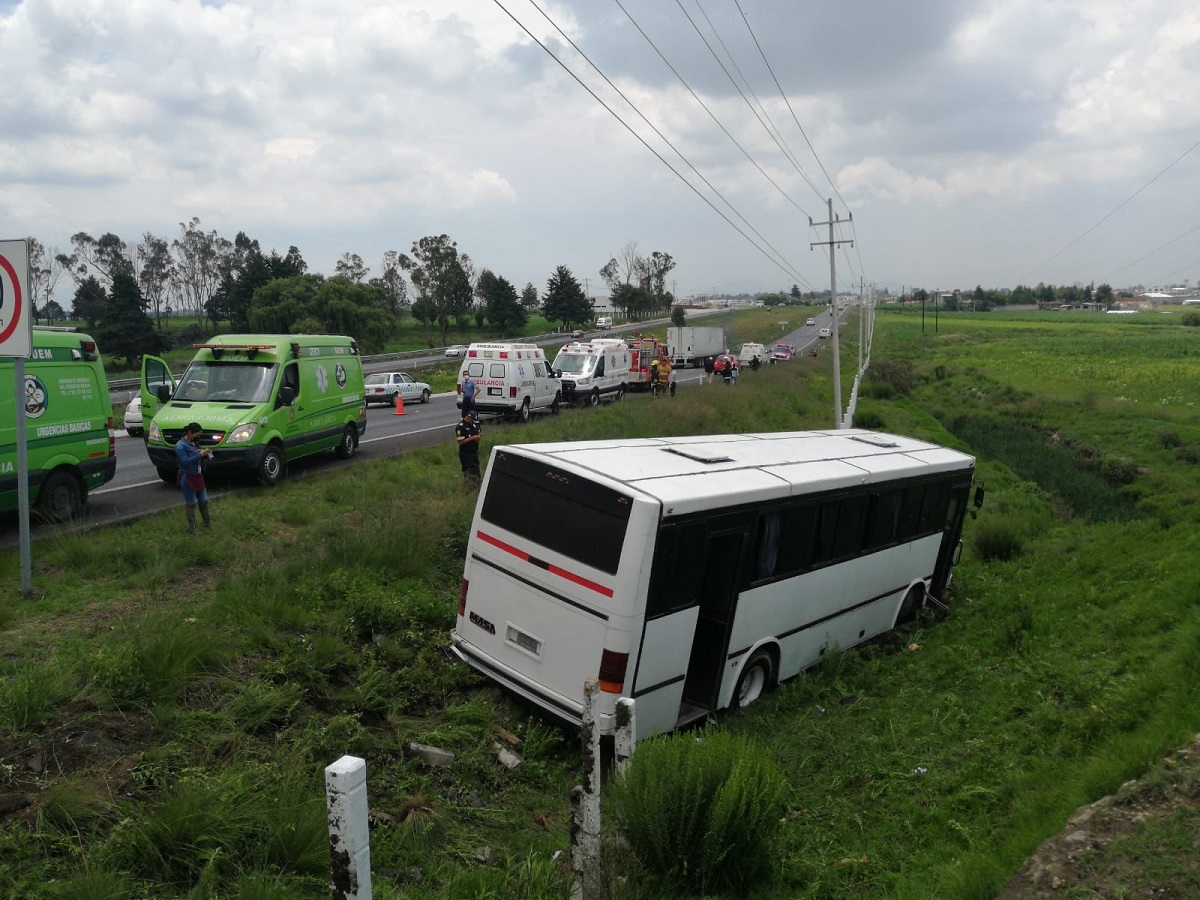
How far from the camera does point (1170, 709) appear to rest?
269 inches

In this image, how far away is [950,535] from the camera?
11922 millimetres

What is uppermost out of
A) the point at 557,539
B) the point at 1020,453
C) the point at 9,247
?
the point at 9,247

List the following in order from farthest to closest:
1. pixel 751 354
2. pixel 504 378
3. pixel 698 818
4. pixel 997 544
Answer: pixel 751 354 → pixel 504 378 → pixel 997 544 → pixel 698 818

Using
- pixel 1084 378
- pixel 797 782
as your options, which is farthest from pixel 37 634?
pixel 1084 378

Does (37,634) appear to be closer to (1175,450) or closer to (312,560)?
(312,560)

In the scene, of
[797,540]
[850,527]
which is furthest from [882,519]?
[797,540]

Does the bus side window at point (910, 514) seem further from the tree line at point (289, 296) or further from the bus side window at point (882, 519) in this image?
the tree line at point (289, 296)

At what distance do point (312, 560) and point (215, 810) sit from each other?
16.3ft

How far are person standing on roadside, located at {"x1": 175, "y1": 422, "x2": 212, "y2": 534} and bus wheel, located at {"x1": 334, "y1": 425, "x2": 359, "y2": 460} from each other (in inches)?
267

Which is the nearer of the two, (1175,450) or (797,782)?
(797,782)

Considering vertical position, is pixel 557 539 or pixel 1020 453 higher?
pixel 557 539

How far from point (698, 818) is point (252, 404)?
38.4 ft

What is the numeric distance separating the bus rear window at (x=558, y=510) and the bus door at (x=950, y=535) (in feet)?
22.0

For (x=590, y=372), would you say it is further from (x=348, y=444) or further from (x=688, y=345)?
(x=688, y=345)
